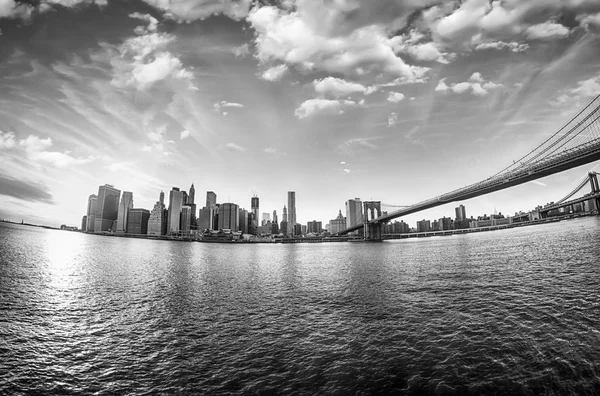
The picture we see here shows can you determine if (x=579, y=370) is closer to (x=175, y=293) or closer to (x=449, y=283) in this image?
(x=449, y=283)

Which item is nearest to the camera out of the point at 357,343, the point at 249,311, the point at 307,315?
the point at 357,343

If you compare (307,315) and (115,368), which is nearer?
(115,368)

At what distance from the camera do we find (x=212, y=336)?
15.7 meters

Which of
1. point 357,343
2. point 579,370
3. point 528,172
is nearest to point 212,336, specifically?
point 357,343

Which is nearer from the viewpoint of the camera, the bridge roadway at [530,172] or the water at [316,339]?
the water at [316,339]

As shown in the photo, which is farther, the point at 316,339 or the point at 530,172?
the point at 530,172

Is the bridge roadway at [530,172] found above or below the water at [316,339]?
above

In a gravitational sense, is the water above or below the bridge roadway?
below

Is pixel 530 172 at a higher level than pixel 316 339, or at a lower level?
higher

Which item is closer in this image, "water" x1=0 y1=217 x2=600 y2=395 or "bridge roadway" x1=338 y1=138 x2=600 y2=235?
"water" x1=0 y1=217 x2=600 y2=395

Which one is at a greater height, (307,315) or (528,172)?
(528,172)

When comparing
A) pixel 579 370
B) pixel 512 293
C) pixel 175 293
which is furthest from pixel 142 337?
pixel 512 293

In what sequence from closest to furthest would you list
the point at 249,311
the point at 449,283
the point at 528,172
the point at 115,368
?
the point at 115,368
the point at 249,311
the point at 449,283
the point at 528,172

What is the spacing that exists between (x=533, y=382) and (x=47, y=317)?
27837mm
